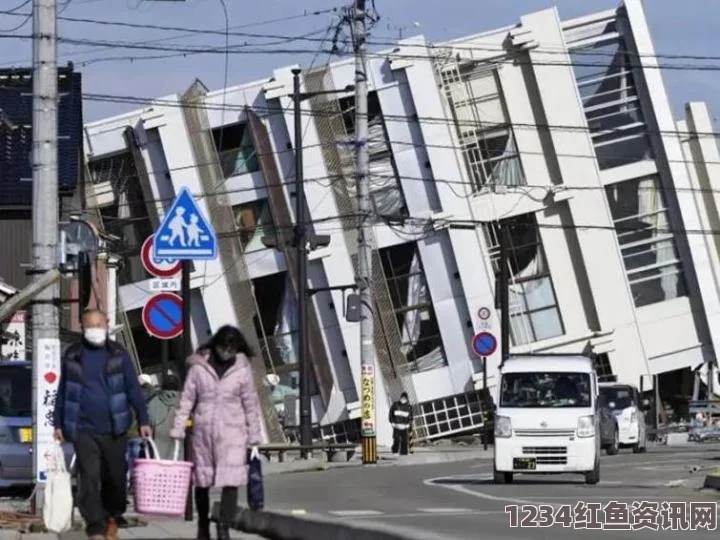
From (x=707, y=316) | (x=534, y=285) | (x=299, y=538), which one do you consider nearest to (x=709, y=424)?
(x=707, y=316)

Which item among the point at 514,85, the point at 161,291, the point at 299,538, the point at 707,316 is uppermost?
the point at 514,85

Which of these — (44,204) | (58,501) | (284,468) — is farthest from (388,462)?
(58,501)

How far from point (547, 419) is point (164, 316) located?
8798 millimetres

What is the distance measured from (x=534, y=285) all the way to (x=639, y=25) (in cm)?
896

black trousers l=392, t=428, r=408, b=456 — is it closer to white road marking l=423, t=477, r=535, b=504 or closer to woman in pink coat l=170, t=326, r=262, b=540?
white road marking l=423, t=477, r=535, b=504

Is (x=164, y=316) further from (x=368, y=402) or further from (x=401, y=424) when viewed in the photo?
(x=401, y=424)

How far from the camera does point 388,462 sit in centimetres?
3522

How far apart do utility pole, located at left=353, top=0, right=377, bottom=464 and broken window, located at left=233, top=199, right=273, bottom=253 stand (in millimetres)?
16966

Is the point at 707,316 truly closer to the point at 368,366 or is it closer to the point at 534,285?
the point at 534,285

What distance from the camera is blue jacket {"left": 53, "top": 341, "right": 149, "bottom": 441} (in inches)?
490

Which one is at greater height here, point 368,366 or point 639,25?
point 639,25

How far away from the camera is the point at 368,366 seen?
34.8 m

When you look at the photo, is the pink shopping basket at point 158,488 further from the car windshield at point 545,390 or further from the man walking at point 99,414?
the car windshield at point 545,390

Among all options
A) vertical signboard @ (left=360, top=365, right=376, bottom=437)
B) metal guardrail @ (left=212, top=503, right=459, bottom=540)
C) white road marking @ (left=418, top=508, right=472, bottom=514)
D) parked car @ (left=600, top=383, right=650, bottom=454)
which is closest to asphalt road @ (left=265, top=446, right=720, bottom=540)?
white road marking @ (left=418, top=508, right=472, bottom=514)
